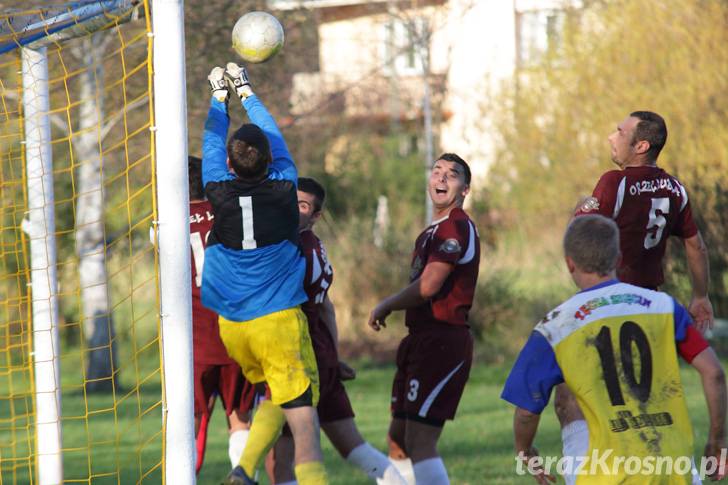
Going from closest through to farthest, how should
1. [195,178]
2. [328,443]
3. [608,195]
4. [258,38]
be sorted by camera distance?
1. [258,38]
2. [608,195]
3. [195,178]
4. [328,443]

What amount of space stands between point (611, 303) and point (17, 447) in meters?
8.13

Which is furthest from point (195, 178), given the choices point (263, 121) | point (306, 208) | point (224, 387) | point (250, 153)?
point (224, 387)

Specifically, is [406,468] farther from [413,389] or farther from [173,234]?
[173,234]

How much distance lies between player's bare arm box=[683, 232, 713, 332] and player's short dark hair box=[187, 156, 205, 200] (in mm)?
2818

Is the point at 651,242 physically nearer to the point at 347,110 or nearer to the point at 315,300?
the point at 315,300

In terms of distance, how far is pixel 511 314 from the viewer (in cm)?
1616

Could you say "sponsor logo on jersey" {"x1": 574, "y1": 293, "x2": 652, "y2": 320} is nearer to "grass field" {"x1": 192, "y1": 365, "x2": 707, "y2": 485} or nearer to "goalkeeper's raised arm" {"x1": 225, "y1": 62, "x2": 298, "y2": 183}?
"goalkeeper's raised arm" {"x1": 225, "y1": 62, "x2": 298, "y2": 183}

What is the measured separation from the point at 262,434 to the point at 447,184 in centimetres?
171

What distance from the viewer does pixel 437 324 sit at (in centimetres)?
602

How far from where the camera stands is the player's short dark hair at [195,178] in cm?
635

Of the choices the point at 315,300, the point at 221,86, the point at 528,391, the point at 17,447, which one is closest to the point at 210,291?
the point at 315,300

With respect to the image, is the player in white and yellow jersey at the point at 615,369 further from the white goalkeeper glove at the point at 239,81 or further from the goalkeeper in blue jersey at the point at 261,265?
the white goalkeeper glove at the point at 239,81

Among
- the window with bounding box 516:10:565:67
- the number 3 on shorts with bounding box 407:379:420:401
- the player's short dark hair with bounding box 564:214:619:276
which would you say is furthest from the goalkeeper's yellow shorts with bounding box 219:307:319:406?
the window with bounding box 516:10:565:67

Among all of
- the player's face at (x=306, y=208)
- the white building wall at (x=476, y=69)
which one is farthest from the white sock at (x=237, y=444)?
the white building wall at (x=476, y=69)
